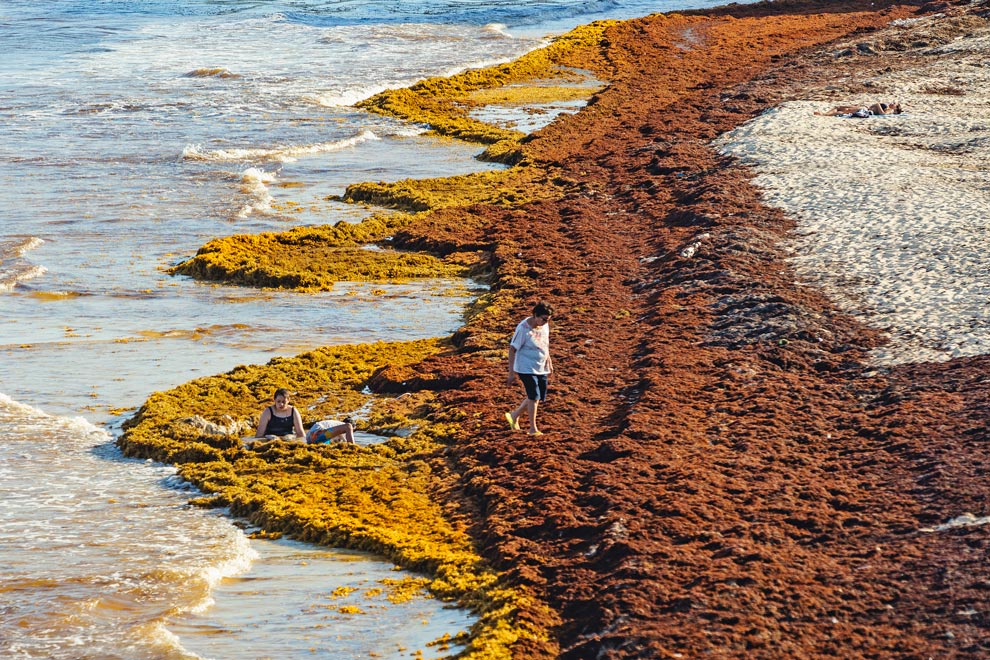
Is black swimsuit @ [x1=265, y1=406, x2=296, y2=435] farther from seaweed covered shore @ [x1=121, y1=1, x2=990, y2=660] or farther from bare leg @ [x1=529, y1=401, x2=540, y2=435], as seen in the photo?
bare leg @ [x1=529, y1=401, x2=540, y2=435]

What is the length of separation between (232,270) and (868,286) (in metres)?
8.61

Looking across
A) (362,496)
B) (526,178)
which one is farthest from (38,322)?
(526,178)

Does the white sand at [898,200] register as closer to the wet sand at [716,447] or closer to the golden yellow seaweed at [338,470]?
the wet sand at [716,447]

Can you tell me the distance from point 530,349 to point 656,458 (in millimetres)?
1470

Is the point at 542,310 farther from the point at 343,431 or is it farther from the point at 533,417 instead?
the point at 343,431

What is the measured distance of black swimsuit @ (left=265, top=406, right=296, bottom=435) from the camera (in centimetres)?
1159

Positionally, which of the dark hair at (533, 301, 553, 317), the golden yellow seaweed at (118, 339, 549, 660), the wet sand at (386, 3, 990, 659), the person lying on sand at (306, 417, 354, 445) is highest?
the dark hair at (533, 301, 553, 317)

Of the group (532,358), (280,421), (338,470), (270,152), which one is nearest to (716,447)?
(532,358)

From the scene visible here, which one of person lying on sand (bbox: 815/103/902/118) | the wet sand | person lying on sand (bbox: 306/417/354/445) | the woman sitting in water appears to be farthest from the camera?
person lying on sand (bbox: 815/103/902/118)

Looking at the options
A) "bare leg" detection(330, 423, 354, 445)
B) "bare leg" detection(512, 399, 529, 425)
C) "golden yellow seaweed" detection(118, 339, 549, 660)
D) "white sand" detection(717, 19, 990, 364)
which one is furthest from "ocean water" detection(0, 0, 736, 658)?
"white sand" detection(717, 19, 990, 364)

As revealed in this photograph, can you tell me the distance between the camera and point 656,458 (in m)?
10.0

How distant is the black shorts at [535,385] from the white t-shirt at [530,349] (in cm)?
5

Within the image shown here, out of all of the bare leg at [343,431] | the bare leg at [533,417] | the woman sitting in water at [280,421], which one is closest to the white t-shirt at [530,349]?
the bare leg at [533,417]

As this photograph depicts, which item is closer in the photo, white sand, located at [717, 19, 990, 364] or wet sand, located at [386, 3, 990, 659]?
wet sand, located at [386, 3, 990, 659]
